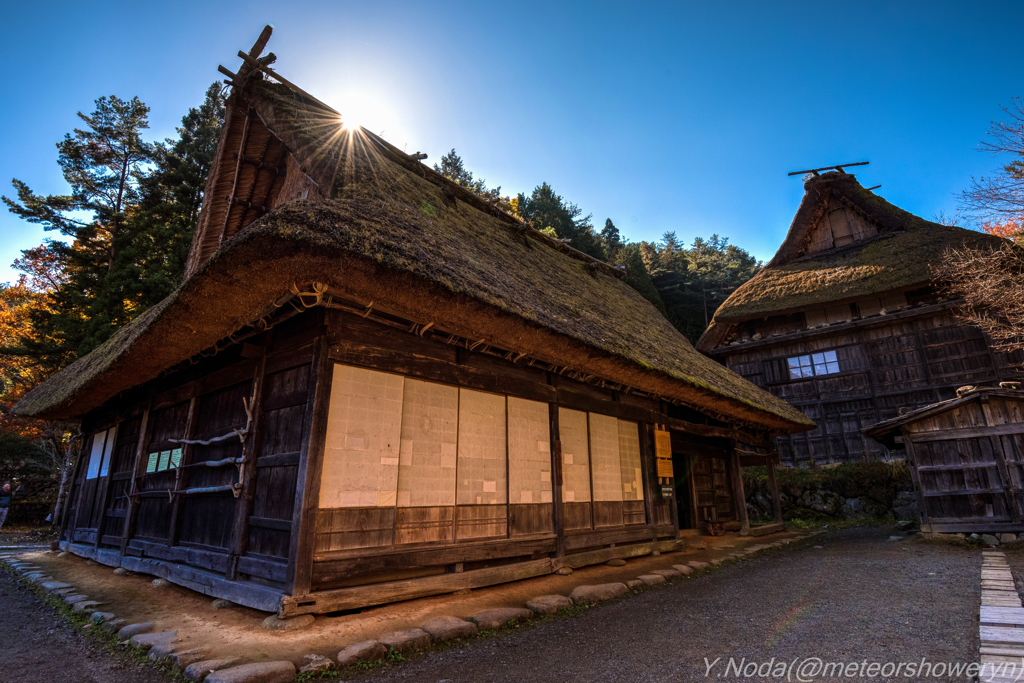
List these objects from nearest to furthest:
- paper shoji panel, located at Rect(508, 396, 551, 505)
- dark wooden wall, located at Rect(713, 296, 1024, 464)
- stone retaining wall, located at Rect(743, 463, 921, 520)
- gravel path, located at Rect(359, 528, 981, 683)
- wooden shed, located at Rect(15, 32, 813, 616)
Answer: gravel path, located at Rect(359, 528, 981, 683) < wooden shed, located at Rect(15, 32, 813, 616) < paper shoji panel, located at Rect(508, 396, 551, 505) < stone retaining wall, located at Rect(743, 463, 921, 520) < dark wooden wall, located at Rect(713, 296, 1024, 464)

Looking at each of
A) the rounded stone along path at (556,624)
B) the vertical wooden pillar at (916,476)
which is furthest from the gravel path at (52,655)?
the vertical wooden pillar at (916,476)

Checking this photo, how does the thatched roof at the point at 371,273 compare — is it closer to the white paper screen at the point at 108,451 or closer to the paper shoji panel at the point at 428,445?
the white paper screen at the point at 108,451

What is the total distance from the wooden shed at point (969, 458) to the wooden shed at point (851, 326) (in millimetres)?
5514

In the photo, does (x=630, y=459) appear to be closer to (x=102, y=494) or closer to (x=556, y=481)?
(x=556, y=481)

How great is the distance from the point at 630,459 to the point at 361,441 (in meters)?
4.65

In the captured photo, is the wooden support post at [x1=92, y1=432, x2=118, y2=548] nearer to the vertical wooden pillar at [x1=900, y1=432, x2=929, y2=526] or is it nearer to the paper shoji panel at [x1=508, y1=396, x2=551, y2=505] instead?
the paper shoji panel at [x1=508, y1=396, x2=551, y2=505]

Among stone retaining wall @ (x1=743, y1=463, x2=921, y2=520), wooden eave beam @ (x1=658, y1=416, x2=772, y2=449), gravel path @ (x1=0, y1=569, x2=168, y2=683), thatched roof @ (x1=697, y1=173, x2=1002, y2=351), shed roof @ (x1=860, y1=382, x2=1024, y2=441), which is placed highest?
thatched roof @ (x1=697, y1=173, x2=1002, y2=351)

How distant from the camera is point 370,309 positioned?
441 cm

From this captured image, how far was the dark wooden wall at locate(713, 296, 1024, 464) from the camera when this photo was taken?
1321cm

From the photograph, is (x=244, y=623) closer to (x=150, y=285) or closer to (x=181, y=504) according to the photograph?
(x=181, y=504)

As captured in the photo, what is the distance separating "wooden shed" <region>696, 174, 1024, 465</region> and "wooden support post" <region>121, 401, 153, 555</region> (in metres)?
15.7

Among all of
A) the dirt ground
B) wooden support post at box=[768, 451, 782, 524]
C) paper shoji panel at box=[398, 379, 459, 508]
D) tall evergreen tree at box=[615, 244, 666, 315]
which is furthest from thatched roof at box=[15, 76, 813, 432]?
tall evergreen tree at box=[615, 244, 666, 315]

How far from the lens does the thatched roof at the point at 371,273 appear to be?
12.3ft

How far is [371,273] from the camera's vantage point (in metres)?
3.84
